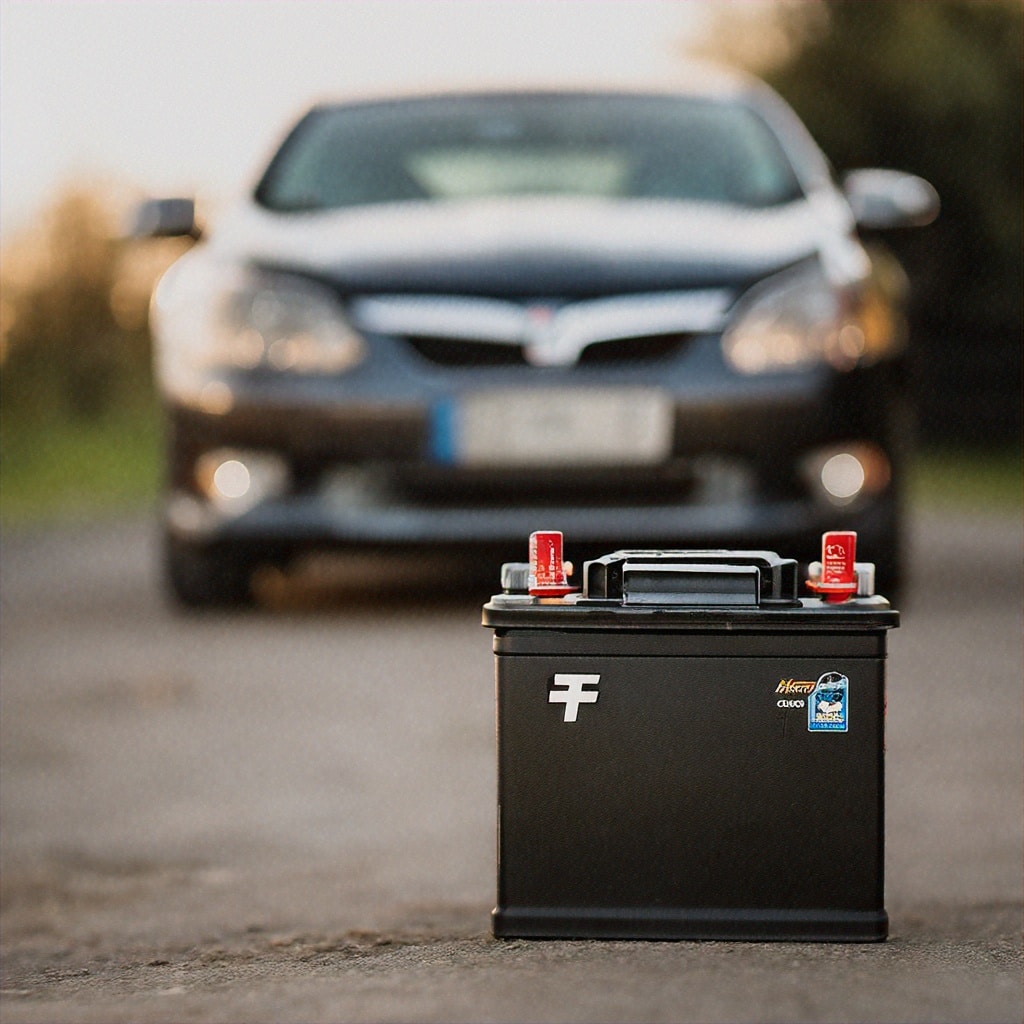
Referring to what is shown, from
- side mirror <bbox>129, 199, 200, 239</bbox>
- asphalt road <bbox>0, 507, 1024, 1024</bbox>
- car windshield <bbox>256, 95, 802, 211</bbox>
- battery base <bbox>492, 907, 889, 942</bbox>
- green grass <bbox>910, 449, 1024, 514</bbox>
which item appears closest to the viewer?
asphalt road <bbox>0, 507, 1024, 1024</bbox>

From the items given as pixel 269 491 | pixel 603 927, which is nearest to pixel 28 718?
pixel 269 491

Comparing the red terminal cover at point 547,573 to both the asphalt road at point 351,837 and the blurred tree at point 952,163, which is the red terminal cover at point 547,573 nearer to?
the asphalt road at point 351,837

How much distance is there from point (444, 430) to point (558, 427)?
0.97 ft

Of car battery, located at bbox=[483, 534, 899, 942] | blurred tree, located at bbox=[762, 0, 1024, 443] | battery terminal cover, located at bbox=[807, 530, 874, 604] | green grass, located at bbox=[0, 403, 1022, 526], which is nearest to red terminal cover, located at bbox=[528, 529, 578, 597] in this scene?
car battery, located at bbox=[483, 534, 899, 942]

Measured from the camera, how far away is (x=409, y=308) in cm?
550

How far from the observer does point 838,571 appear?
250 cm

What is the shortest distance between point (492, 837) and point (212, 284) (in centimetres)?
276

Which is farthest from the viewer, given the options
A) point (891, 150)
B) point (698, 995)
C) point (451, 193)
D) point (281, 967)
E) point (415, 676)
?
point (891, 150)

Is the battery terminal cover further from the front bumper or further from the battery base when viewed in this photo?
the front bumper

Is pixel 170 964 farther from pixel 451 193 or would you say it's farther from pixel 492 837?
pixel 451 193

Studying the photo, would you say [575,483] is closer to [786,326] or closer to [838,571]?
[786,326]

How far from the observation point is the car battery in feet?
8.07

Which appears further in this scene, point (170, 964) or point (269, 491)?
point (269, 491)

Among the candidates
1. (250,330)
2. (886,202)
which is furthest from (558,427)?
(886,202)
